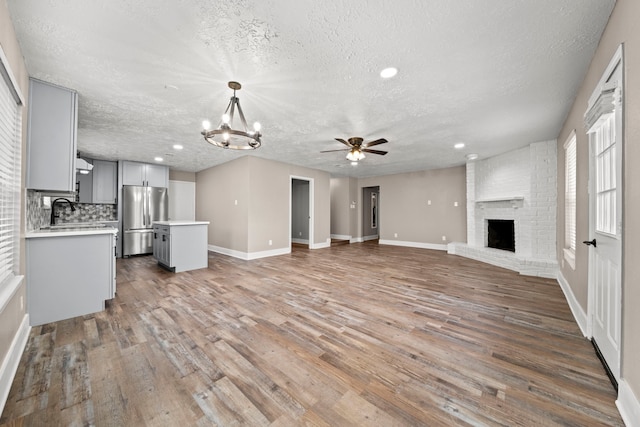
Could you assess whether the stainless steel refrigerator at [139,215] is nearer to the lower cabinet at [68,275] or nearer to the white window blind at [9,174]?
the lower cabinet at [68,275]

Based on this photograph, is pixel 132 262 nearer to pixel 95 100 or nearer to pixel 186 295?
pixel 186 295

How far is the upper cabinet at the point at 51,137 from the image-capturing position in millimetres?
2334

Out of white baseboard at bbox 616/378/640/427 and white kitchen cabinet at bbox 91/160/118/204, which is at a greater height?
white kitchen cabinet at bbox 91/160/118/204

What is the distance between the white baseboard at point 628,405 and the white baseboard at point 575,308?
0.97 metres

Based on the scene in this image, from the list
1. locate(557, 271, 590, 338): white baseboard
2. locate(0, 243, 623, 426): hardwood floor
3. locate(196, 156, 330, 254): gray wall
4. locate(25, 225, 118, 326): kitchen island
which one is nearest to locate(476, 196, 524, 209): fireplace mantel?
locate(557, 271, 590, 338): white baseboard

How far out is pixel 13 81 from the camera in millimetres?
1734

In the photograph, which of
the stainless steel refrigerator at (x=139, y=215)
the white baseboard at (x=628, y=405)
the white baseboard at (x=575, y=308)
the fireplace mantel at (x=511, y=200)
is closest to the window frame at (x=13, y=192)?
the white baseboard at (x=628, y=405)

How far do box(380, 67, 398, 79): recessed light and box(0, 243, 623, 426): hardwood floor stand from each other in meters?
2.37

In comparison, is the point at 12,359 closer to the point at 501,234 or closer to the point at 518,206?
the point at 518,206

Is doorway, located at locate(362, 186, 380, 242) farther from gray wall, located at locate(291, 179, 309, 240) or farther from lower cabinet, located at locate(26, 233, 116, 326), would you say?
lower cabinet, located at locate(26, 233, 116, 326)

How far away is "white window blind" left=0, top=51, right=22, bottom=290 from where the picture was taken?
170 centimetres

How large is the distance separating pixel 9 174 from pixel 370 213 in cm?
889

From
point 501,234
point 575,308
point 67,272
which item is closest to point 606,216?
point 575,308

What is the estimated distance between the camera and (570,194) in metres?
3.12
